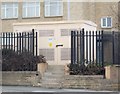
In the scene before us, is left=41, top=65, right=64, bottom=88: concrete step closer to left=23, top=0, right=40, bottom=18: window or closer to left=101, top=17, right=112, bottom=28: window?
left=23, top=0, right=40, bottom=18: window

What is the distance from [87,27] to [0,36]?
6312 mm

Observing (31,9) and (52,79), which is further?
(31,9)

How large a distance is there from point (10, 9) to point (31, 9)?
88.4 inches

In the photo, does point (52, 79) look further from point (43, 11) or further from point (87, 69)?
point (43, 11)

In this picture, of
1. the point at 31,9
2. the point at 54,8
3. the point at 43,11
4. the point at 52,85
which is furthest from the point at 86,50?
the point at 31,9

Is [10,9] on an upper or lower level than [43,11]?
upper

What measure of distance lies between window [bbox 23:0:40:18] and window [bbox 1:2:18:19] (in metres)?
0.97

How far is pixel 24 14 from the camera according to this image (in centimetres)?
3328

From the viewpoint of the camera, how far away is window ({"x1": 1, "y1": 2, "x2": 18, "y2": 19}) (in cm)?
3378

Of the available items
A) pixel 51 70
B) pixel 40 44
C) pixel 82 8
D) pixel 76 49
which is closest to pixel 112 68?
pixel 76 49

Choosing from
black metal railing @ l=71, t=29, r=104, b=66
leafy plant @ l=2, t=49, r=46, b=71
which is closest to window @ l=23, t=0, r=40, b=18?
leafy plant @ l=2, t=49, r=46, b=71

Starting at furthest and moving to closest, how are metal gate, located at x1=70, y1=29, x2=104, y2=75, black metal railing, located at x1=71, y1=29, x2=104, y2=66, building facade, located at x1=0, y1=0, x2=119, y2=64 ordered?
building facade, located at x1=0, y1=0, x2=119, y2=64, black metal railing, located at x1=71, y1=29, x2=104, y2=66, metal gate, located at x1=70, y1=29, x2=104, y2=75

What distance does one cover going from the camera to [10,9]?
33.9 meters

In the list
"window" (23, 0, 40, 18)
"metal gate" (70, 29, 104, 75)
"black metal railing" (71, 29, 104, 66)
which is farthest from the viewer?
"window" (23, 0, 40, 18)
